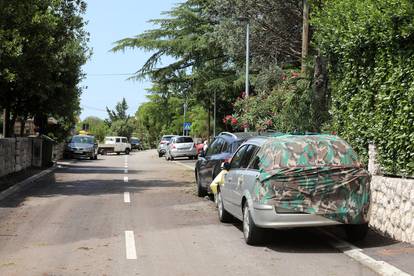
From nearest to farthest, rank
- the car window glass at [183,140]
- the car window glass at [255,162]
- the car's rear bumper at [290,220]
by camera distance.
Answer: the car's rear bumper at [290,220] < the car window glass at [255,162] < the car window glass at [183,140]

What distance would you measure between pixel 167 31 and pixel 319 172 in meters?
29.0

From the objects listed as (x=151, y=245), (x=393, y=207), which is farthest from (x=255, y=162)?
(x=393, y=207)

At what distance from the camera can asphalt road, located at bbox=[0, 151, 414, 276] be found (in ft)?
24.5

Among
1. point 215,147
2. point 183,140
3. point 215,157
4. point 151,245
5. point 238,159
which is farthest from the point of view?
point 183,140

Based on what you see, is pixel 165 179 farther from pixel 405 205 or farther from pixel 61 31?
pixel 405 205

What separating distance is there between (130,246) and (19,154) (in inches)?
623

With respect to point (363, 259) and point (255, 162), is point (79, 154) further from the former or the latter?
point (363, 259)

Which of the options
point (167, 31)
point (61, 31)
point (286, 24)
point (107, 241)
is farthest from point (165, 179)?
point (167, 31)

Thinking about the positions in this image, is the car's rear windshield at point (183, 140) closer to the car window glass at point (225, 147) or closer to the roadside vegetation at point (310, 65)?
the roadside vegetation at point (310, 65)

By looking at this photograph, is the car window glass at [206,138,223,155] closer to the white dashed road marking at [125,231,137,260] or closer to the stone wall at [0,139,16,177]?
the white dashed road marking at [125,231,137,260]

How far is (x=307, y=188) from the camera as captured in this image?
8484 millimetres

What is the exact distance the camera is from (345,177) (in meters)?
8.56

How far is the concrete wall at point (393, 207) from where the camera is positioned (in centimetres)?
873

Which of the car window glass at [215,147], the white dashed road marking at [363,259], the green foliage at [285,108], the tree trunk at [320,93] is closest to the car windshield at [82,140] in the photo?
the green foliage at [285,108]
